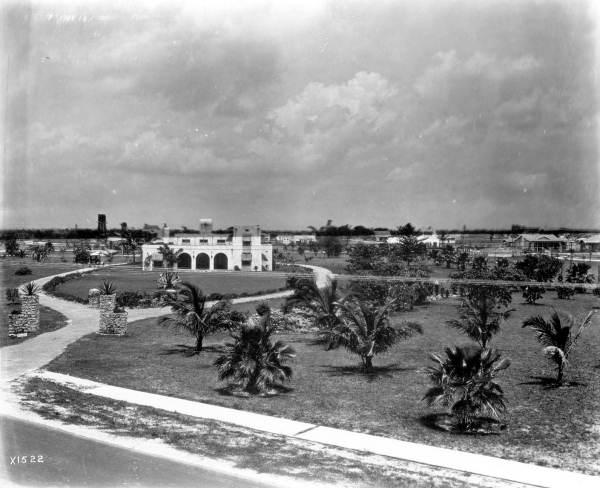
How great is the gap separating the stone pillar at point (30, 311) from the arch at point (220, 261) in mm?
40052

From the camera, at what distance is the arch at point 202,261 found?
63219 millimetres

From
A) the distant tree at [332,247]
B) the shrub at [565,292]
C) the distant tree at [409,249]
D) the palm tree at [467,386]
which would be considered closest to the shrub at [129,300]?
the distant tree at [409,249]

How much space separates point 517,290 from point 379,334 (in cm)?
2670

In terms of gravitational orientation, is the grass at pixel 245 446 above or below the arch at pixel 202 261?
below

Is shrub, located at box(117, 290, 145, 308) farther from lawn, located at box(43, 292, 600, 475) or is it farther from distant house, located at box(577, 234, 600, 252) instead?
distant house, located at box(577, 234, 600, 252)

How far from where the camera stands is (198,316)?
69.6 ft

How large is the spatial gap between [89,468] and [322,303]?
16.2m

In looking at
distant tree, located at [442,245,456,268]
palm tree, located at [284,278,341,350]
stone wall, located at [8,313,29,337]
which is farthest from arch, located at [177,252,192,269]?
stone wall, located at [8,313,29,337]

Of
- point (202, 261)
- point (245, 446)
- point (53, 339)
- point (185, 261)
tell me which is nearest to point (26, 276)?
point (185, 261)

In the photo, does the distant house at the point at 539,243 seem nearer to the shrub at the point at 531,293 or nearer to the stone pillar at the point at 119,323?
the shrub at the point at 531,293

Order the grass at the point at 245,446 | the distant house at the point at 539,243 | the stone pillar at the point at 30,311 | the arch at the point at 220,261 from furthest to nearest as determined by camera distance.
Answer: the distant house at the point at 539,243 → the arch at the point at 220,261 → the stone pillar at the point at 30,311 → the grass at the point at 245,446

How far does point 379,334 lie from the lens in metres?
18.2

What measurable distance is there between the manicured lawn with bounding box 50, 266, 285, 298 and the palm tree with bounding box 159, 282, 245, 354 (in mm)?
19337

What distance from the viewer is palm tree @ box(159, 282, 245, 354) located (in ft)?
69.2
